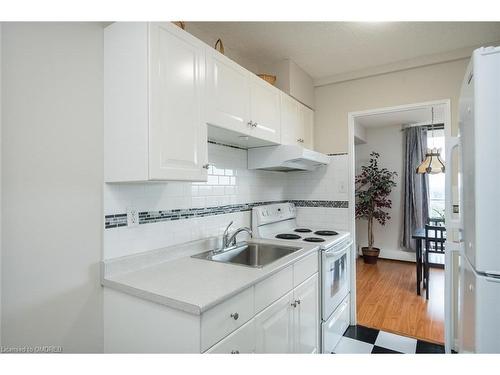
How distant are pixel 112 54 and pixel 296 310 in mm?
1718

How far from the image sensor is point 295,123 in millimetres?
2572

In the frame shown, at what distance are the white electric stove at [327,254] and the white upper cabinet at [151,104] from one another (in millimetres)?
1129

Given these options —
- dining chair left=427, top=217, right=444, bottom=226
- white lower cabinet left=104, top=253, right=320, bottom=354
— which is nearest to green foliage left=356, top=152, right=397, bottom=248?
dining chair left=427, top=217, right=444, bottom=226

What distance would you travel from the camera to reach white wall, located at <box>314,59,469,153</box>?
2400mm

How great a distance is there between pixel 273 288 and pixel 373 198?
12.4ft

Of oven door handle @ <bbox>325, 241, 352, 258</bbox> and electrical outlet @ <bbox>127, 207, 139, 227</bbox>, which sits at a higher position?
electrical outlet @ <bbox>127, 207, 139, 227</bbox>

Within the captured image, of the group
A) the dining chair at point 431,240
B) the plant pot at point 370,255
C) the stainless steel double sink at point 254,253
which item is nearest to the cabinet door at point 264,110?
the stainless steel double sink at point 254,253

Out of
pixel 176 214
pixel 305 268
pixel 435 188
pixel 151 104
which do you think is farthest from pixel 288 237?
pixel 435 188

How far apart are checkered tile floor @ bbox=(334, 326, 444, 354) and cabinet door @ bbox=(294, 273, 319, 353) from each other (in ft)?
1.50

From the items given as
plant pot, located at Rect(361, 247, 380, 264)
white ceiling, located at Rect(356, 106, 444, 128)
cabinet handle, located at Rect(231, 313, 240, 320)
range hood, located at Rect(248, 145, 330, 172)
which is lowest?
plant pot, located at Rect(361, 247, 380, 264)

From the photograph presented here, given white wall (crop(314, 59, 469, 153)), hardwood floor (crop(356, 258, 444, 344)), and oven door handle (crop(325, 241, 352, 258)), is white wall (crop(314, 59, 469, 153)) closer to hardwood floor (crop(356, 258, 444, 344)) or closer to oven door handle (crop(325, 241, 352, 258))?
oven door handle (crop(325, 241, 352, 258))

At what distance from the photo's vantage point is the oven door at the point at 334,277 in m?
2.08

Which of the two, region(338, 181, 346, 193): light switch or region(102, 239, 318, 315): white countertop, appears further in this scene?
region(338, 181, 346, 193): light switch
